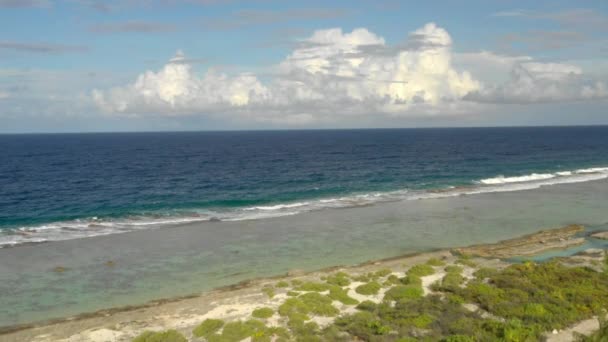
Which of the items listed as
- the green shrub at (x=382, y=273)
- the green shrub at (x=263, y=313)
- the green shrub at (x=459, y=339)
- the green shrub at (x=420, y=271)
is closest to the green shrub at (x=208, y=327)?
the green shrub at (x=263, y=313)

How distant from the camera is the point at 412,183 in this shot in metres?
79.3

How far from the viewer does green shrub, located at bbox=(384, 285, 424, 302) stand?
88.1 feet

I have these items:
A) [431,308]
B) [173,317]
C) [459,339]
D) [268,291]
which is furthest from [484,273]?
[173,317]

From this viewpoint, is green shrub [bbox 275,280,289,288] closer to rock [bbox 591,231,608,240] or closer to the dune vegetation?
the dune vegetation

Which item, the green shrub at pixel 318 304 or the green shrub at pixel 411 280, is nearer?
the green shrub at pixel 318 304

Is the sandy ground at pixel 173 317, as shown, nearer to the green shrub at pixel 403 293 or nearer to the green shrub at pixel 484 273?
the green shrub at pixel 403 293

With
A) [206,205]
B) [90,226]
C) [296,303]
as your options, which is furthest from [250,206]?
[296,303]

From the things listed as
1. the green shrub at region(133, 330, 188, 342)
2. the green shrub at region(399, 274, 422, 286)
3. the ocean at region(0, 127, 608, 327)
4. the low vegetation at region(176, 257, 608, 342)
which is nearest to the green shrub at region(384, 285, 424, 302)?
the low vegetation at region(176, 257, 608, 342)

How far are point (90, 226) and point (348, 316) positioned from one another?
122ft

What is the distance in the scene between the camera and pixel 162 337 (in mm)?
22047

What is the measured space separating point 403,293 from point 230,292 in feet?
35.9

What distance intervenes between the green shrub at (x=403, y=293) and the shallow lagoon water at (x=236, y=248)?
897 cm

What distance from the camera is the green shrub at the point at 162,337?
21.8 metres

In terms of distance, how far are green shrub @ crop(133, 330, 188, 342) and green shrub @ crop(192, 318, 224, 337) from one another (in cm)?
90
